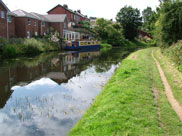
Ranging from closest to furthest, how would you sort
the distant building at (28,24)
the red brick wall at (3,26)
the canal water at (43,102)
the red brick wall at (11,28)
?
1. the canal water at (43,102)
2. the red brick wall at (3,26)
3. the distant building at (28,24)
4. the red brick wall at (11,28)

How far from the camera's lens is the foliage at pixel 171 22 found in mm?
23419

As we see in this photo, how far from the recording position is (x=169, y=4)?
24375 mm

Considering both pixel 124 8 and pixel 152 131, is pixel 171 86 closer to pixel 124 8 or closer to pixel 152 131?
pixel 152 131

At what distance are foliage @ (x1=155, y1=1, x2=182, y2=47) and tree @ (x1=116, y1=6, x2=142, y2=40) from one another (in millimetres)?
55922

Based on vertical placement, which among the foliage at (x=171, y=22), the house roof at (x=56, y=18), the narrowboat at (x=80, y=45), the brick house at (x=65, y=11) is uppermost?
the brick house at (x=65, y=11)

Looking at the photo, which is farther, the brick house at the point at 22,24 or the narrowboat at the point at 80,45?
the narrowboat at the point at 80,45

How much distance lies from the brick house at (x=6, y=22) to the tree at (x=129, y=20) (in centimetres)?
4902

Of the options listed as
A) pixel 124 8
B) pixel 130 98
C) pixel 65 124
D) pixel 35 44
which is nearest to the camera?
pixel 65 124

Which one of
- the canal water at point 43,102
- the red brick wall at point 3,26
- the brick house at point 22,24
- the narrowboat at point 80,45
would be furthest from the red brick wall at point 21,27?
the canal water at point 43,102

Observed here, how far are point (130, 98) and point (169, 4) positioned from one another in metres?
19.5

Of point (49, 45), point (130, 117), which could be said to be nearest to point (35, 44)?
point (49, 45)

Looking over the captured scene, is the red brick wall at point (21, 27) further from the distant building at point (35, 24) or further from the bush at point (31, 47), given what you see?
the bush at point (31, 47)

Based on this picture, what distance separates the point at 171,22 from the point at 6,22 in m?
26.7

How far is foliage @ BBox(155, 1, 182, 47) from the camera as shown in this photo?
76.8ft
